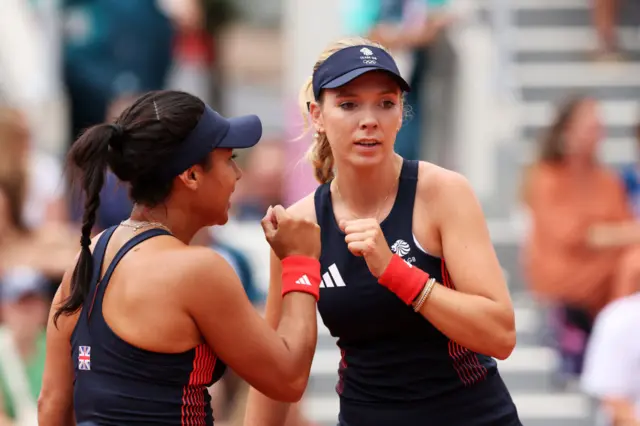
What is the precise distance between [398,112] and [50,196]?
4.41m

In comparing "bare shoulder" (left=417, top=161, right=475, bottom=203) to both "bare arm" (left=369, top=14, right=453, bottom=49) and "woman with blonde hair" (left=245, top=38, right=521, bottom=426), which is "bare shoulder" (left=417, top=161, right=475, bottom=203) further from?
"bare arm" (left=369, top=14, right=453, bottom=49)

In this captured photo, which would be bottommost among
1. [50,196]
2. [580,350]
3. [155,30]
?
[580,350]

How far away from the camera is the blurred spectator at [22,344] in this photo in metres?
5.79

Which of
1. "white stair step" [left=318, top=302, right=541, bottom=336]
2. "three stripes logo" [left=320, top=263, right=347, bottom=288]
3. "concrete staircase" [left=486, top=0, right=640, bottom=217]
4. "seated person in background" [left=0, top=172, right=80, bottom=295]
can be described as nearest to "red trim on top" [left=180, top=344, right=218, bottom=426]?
"three stripes logo" [left=320, top=263, right=347, bottom=288]

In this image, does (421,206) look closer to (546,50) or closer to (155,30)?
(155,30)

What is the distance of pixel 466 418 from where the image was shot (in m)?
3.60

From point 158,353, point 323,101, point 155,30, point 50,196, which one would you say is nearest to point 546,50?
point 155,30

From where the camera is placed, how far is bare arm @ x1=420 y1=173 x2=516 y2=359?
339cm

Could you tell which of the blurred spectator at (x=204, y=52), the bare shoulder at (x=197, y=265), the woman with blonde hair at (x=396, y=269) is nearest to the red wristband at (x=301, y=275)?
the woman with blonde hair at (x=396, y=269)

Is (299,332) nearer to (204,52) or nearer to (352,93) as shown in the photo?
(352,93)

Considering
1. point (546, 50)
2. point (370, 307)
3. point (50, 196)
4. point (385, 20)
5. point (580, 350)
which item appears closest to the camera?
point (370, 307)

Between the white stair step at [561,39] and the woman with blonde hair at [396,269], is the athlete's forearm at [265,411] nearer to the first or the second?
the woman with blonde hair at [396,269]

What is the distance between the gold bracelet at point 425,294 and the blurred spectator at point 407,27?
191 inches

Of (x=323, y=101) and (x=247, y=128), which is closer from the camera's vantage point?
(x=247, y=128)
